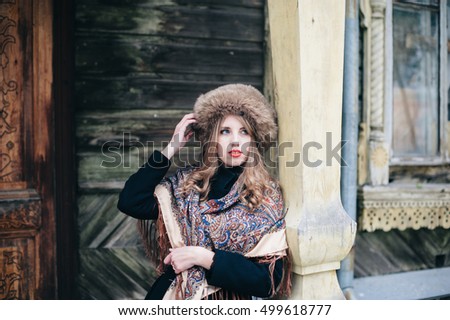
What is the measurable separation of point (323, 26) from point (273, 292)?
1125 millimetres

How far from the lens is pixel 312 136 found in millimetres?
1876

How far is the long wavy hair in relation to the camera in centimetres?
190

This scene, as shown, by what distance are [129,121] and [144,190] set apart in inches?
41.9

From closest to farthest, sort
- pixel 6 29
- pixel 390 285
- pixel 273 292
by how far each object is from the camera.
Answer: pixel 273 292 < pixel 6 29 < pixel 390 285

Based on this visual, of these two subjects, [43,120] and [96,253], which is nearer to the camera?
[43,120]

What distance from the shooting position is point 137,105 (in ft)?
9.50

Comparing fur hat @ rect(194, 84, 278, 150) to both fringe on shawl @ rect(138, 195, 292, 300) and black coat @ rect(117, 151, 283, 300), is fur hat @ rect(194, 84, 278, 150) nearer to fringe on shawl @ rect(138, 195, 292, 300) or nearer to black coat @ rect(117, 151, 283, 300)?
black coat @ rect(117, 151, 283, 300)

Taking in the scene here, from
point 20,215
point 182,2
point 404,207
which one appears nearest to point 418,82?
point 404,207

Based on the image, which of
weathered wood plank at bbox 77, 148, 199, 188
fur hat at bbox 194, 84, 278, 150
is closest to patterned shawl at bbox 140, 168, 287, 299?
fur hat at bbox 194, 84, 278, 150

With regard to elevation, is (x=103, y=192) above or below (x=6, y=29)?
below

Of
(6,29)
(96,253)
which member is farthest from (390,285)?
(6,29)

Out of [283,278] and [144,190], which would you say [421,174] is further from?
[144,190]

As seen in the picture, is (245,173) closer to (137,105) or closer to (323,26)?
(323,26)

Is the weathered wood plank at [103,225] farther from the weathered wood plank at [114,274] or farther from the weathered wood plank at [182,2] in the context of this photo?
the weathered wood plank at [182,2]
